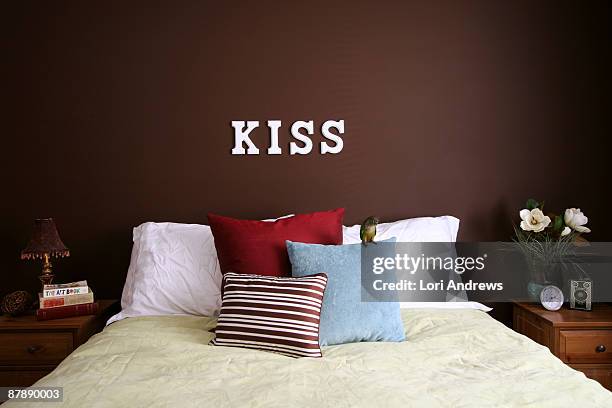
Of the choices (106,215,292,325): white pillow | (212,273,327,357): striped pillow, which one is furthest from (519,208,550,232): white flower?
(106,215,292,325): white pillow

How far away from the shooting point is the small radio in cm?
252

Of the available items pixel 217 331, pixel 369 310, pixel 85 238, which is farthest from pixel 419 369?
pixel 85 238

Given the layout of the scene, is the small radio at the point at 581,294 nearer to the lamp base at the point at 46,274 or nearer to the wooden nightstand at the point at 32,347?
the wooden nightstand at the point at 32,347

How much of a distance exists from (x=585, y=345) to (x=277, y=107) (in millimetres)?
1843

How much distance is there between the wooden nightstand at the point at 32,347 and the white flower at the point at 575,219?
93.1 inches

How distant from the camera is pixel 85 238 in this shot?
2.88 metres

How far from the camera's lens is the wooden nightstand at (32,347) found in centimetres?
241

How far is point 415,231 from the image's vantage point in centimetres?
266

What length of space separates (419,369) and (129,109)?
201 cm

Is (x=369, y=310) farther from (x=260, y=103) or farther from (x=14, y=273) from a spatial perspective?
(x=14, y=273)

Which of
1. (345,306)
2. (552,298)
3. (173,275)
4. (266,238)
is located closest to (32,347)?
(173,275)

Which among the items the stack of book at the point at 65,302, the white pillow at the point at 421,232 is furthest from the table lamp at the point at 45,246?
the white pillow at the point at 421,232

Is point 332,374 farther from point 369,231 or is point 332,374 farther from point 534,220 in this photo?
point 534,220

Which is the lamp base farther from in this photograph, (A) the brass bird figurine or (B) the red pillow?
(A) the brass bird figurine
